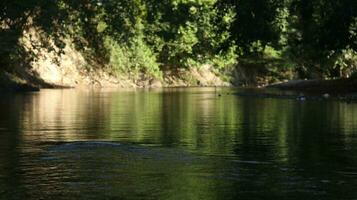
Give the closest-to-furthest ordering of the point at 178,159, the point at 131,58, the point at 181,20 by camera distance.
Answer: the point at 178,159
the point at 181,20
the point at 131,58

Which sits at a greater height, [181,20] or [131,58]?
[181,20]

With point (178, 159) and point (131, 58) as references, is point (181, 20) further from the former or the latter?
point (178, 159)

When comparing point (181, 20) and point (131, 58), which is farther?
point (131, 58)

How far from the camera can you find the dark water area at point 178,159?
29.9 ft

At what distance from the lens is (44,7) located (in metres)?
42.5

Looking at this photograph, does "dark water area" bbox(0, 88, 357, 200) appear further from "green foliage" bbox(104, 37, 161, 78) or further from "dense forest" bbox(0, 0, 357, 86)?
"green foliage" bbox(104, 37, 161, 78)

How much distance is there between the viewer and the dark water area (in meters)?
9.11

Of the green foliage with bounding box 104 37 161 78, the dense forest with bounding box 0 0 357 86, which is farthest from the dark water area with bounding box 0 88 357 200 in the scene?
the green foliage with bounding box 104 37 161 78

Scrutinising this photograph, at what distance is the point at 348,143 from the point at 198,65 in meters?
77.7

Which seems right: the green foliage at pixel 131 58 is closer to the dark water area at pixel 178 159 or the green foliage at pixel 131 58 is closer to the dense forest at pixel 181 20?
the dense forest at pixel 181 20

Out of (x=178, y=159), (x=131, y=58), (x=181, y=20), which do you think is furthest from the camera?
(x=131, y=58)

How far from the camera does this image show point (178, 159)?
39.5ft

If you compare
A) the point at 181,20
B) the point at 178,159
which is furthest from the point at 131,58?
the point at 178,159

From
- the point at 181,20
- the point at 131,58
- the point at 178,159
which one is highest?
the point at 181,20
